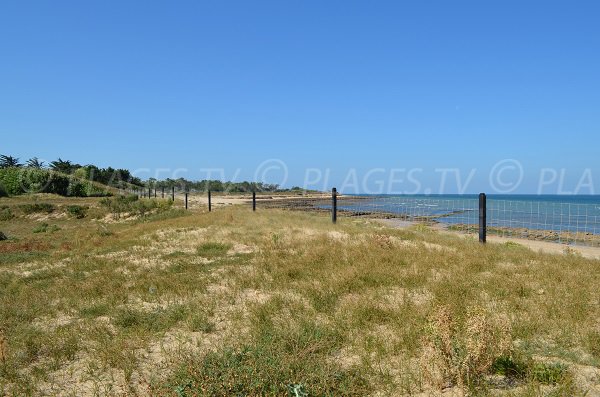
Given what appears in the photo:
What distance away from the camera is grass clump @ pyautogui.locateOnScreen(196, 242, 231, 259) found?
11757 millimetres

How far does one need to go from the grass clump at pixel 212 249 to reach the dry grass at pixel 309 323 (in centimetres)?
20

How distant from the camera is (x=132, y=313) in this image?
20.6ft

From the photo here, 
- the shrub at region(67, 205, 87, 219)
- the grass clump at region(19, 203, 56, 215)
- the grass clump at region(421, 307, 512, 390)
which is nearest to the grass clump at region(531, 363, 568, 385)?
the grass clump at region(421, 307, 512, 390)

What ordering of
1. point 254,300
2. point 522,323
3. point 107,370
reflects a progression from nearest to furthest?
point 107,370 < point 522,323 < point 254,300

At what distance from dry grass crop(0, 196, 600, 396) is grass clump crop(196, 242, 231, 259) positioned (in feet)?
0.64

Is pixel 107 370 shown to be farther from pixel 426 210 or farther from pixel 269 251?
pixel 426 210

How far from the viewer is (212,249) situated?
12.6 metres

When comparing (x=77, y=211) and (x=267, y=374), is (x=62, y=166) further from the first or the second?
(x=267, y=374)

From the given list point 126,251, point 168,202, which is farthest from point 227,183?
point 126,251

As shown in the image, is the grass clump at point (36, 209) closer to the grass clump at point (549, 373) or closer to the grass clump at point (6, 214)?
the grass clump at point (6, 214)

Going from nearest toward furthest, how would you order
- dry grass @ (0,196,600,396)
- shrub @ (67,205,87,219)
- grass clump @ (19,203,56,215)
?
1. dry grass @ (0,196,600,396)
2. shrub @ (67,205,87,219)
3. grass clump @ (19,203,56,215)

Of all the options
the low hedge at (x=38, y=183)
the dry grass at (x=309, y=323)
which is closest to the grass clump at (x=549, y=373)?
the dry grass at (x=309, y=323)

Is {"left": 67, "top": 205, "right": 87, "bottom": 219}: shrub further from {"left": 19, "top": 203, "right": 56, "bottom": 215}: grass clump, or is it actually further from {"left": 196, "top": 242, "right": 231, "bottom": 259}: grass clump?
{"left": 196, "top": 242, "right": 231, "bottom": 259}: grass clump

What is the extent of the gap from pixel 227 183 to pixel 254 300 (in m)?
94.3
